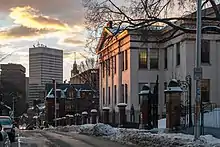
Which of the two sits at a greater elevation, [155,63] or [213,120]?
[155,63]

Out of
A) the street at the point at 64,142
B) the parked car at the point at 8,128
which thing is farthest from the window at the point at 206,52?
the parked car at the point at 8,128

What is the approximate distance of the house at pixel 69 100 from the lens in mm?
93750

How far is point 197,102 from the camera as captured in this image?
1967 centimetres

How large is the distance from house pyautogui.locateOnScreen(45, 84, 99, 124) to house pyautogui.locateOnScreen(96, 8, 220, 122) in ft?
96.9

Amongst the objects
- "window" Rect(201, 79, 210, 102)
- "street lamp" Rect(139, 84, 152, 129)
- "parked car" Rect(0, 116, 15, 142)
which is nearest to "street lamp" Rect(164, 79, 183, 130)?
"street lamp" Rect(139, 84, 152, 129)

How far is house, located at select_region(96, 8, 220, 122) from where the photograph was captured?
46844 millimetres

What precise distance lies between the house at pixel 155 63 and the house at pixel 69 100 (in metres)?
29.5

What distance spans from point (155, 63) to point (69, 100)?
161 ft

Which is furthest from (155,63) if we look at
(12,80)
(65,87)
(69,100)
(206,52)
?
(65,87)

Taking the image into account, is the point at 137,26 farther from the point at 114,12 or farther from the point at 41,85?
the point at 41,85

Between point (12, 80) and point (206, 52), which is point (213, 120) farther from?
point (12, 80)

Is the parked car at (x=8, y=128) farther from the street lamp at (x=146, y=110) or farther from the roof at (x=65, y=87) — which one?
the roof at (x=65, y=87)

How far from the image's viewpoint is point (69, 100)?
101 metres

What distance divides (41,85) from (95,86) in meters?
45.0
